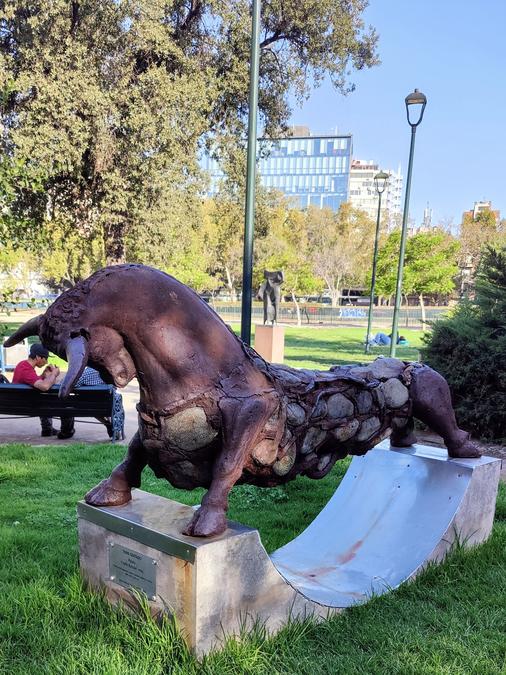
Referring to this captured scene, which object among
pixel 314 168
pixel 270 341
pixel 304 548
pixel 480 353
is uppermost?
pixel 314 168

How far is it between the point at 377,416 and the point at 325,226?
148 ft

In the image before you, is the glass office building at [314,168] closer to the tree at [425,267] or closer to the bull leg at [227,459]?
the tree at [425,267]

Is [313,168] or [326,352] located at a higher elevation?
[313,168]

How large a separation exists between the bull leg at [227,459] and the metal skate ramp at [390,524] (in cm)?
102

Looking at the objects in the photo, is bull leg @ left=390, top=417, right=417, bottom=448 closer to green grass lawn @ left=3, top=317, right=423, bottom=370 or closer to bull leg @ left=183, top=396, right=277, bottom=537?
bull leg @ left=183, top=396, right=277, bottom=537

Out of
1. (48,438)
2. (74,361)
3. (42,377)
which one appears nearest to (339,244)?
(48,438)

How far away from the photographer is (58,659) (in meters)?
2.41

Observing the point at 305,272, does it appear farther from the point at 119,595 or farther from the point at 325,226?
the point at 119,595

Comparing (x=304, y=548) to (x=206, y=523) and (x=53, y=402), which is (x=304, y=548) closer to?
(x=206, y=523)

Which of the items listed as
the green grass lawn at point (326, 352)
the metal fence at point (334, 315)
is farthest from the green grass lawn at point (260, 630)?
the metal fence at point (334, 315)

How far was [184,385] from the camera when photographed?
2443 millimetres

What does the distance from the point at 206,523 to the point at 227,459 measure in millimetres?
292

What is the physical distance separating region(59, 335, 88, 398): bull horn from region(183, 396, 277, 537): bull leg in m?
0.62

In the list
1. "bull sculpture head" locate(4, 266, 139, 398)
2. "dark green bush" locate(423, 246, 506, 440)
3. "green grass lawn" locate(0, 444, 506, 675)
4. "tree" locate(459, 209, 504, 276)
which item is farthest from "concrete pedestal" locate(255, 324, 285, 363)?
"tree" locate(459, 209, 504, 276)
